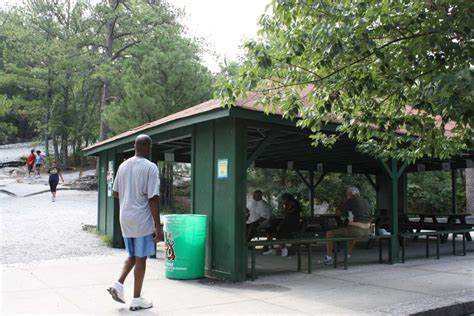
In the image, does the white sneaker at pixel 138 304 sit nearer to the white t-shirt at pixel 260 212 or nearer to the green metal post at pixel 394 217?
the white t-shirt at pixel 260 212

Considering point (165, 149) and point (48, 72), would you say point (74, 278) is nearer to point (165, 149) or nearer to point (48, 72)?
point (165, 149)

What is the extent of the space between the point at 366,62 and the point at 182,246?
150 inches

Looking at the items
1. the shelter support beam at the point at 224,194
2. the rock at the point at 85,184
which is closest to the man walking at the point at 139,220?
the shelter support beam at the point at 224,194

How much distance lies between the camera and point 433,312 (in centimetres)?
584

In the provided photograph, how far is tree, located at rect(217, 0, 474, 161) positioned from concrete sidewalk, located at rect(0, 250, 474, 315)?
224 cm

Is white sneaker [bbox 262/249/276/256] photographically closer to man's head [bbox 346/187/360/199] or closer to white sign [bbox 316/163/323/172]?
man's head [bbox 346/187/360/199]

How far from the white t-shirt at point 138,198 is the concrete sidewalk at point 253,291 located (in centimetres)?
92

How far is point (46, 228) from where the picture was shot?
46.8 feet

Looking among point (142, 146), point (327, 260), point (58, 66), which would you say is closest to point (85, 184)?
point (58, 66)

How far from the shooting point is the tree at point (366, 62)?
5.47 metres

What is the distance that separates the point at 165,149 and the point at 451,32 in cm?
805

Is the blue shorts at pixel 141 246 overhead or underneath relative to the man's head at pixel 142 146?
underneath

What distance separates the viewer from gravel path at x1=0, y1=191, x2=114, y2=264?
10469 mm

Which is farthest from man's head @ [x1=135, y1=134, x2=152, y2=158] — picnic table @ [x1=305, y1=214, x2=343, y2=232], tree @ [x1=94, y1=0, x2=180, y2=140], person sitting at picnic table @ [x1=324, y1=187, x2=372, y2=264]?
tree @ [x1=94, y1=0, x2=180, y2=140]
